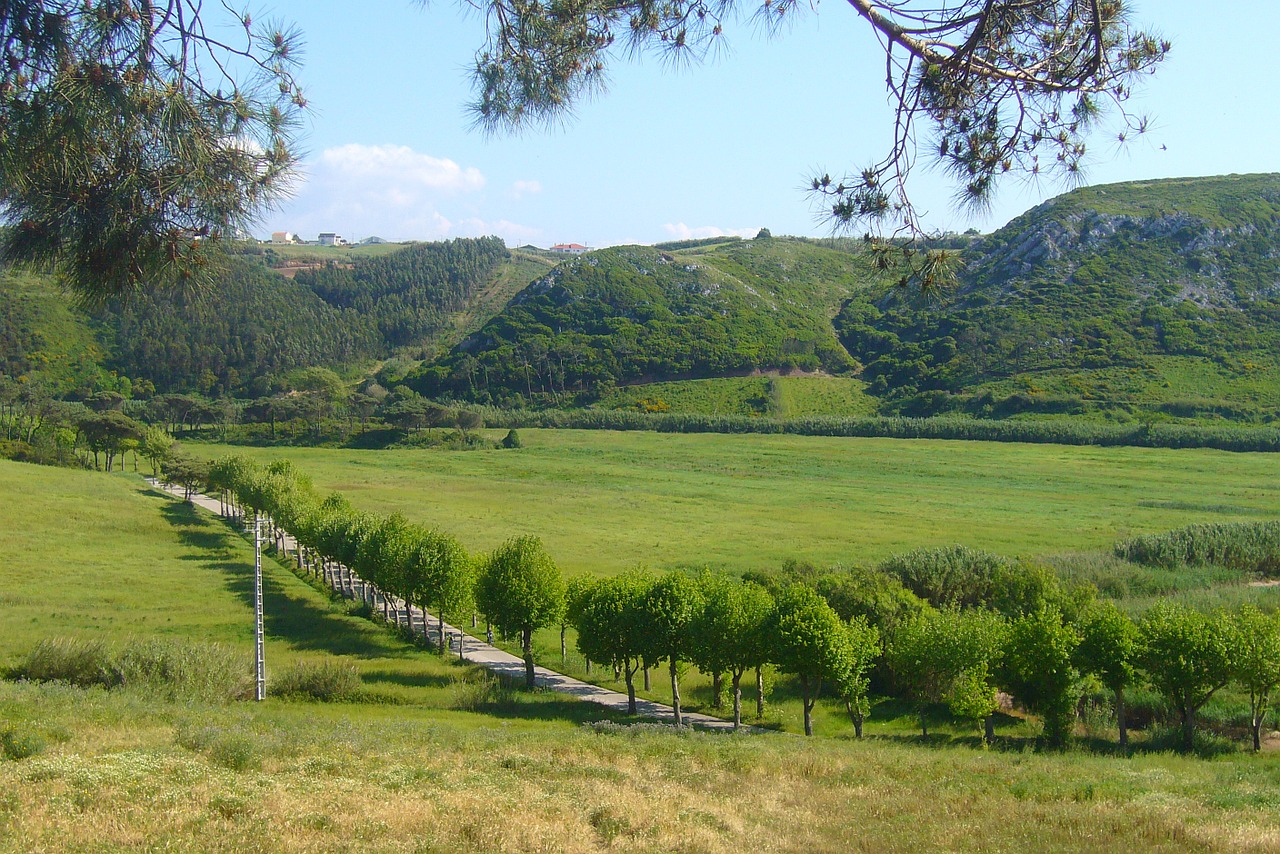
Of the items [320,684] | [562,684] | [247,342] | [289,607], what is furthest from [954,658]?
[247,342]

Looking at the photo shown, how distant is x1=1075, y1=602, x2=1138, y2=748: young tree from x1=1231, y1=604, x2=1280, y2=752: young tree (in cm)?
252

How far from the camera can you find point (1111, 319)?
12638 centimetres

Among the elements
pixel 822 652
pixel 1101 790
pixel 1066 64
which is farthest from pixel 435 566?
pixel 1066 64

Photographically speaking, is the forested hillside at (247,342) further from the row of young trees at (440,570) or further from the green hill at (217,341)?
the row of young trees at (440,570)

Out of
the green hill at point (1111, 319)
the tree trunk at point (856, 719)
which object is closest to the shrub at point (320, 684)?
the tree trunk at point (856, 719)

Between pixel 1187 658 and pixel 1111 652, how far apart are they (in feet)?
6.08

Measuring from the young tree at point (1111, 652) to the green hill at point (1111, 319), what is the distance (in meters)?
76.0

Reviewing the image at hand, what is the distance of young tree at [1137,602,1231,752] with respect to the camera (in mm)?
24469

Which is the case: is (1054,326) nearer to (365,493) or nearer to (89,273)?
(365,493)

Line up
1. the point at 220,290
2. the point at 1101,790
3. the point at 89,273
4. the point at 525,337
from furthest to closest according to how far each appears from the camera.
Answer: the point at 525,337 → the point at 1101,790 → the point at 220,290 → the point at 89,273

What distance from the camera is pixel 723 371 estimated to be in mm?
147750

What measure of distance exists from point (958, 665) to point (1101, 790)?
12.5 meters

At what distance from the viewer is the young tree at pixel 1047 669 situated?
82.8ft

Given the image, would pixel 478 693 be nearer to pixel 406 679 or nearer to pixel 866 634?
pixel 406 679
